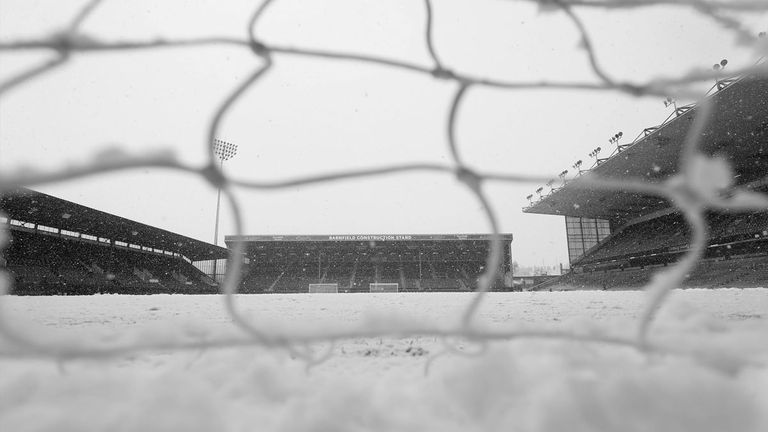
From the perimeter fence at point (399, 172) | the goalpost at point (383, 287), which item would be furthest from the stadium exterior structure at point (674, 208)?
the goalpost at point (383, 287)

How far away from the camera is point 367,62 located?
1157 millimetres

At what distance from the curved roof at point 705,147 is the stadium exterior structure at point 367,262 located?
5.96m

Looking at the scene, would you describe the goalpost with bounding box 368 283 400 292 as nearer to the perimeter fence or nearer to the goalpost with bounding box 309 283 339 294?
the goalpost with bounding box 309 283 339 294

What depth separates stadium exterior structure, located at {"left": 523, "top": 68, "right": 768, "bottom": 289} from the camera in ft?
30.6

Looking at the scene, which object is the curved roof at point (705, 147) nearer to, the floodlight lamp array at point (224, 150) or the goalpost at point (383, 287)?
the goalpost at point (383, 287)

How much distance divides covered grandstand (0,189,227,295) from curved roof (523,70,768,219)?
1295cm

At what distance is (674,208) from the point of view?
15547mm

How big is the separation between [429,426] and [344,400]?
0.16m

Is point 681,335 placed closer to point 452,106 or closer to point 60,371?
point 452,106

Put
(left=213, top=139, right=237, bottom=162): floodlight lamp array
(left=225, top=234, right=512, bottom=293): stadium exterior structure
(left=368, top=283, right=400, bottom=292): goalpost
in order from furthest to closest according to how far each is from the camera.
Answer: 1. (left=213, top=139, right=237, bottom=162): floodlight lamp array
2. (left=368, top=283, right=400, bottom=292): goalpost
3. (left=225, top=234, right=512, bottom=293): stadium exterior structure

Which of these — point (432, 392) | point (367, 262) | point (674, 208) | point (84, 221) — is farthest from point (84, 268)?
point (674, 208)

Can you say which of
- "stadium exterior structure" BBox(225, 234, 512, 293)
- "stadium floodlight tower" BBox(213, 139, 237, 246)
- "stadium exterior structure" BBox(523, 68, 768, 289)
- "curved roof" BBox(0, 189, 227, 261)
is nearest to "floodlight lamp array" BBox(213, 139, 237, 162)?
"stadium floodlight tower" BBox(213, 139, 237, 246)

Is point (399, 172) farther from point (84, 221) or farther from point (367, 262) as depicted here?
point (367, 262)

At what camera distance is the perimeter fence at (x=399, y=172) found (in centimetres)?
69
